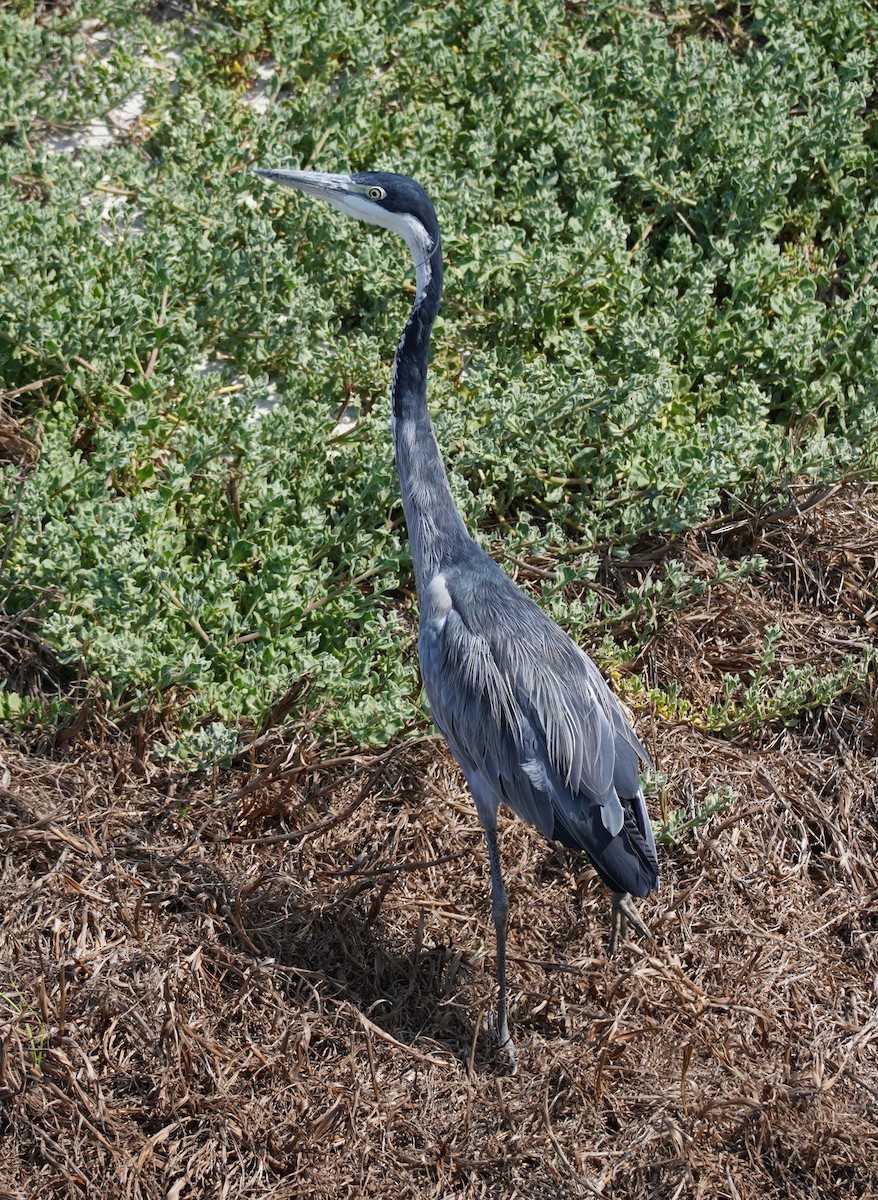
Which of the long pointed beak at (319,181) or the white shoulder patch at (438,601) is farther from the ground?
the long pointed beak at (319,181)

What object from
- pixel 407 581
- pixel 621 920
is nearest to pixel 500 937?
pixel 621 920

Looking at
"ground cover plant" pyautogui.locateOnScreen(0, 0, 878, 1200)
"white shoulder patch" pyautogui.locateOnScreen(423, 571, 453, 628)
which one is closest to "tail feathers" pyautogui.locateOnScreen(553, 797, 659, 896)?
"ground cover plant" pyautogui.locateOnScreen(0, 0, 878, 1200)

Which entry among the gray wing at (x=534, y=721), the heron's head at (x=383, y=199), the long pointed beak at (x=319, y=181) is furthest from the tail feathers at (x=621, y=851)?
the long pointed beak at (x=319, y=181)

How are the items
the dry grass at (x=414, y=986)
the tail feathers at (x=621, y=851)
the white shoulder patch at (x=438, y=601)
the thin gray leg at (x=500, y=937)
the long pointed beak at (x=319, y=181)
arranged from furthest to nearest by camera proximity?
1. the long pointed beak at (x=319, y=181)
2. the white shoulder patch at (x=438, y=601)
3. the thin gray leg at (x=500, y=937)
4. the tail feathers at (x=621, y=851)
5. the dry grass at (x=414, y=986)

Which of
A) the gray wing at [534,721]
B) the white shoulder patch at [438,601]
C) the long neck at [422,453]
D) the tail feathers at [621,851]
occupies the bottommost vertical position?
the tail feathers at [621,851]

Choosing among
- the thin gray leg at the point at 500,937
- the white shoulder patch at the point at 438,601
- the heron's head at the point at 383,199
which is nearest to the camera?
the thin gray leg at the point at 500,937

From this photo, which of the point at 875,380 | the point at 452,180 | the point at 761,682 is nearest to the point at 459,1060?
the point at 761,682

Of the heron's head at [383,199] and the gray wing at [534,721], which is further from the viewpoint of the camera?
the heron's head at [383,199]

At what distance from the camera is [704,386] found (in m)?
5.36

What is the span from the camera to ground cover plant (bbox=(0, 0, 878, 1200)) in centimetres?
367

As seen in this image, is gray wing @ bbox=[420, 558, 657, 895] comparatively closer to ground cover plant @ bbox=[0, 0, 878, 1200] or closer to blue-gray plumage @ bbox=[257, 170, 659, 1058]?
blue-gray plumage @ bbox=[257, 170, 659, 1058]

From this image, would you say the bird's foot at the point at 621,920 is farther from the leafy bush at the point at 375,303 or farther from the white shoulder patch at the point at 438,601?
the white shoulder patch at the point at 438,601

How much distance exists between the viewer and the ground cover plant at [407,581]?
3.67 meters

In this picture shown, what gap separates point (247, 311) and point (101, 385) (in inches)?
27.6
